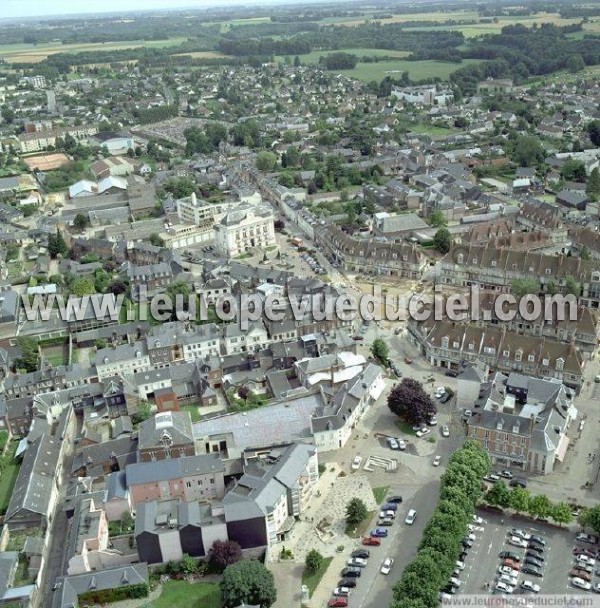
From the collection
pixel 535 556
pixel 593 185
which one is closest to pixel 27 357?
pixel 535 556

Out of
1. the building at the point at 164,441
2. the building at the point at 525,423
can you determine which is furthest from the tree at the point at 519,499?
the building at the point at 164,441

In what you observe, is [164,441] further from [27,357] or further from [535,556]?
[535,556]

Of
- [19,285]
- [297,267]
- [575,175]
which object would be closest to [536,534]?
[297,267]

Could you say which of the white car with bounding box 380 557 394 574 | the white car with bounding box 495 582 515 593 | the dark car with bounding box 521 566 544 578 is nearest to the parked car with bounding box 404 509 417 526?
the white car with bounding box 380 557 394 574

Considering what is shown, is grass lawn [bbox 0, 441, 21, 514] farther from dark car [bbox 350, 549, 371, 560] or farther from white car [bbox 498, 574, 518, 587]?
white car [bbox 498, 574, 518, 587]

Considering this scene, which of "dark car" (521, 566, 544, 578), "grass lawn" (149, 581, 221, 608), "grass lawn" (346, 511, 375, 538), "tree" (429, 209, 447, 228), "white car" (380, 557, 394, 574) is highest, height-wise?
"tree" (429, 209, 447, 228)

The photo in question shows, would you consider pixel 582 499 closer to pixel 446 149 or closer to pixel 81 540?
pixel 81 540
